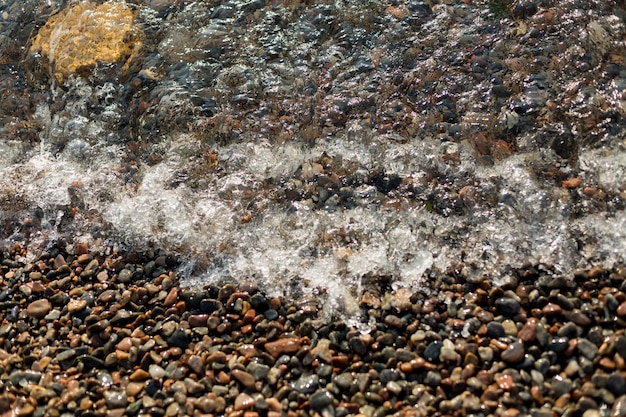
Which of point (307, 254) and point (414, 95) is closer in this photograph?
point (307, 254)

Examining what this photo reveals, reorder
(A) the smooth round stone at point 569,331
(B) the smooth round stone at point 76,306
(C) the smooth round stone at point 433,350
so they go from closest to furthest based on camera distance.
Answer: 1. (A) the smooth round stone at point 569,331
2. (C) the smooth round stone at point 433,350
3. (B) the smooth round stone at point 76,306

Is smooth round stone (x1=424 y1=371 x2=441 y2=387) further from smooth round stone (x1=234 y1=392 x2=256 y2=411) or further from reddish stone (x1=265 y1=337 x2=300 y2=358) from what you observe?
smooth round stone (x1=234 y1=392 x2=256 y2=411)

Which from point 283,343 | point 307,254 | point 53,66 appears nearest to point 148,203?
point 307,254

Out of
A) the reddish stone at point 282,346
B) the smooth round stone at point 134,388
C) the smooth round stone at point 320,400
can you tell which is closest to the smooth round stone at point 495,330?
the smooth round stone at point 320,400

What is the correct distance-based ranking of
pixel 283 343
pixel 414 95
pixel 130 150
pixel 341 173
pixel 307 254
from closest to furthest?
pixel 283 343
pixel 307 254
pixel 341 173
pixel 414 95
pixel 130 150

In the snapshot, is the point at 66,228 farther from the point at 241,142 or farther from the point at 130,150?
the point at 241,142

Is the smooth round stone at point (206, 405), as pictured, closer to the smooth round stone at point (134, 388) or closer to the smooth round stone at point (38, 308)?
the smooth round stone at point (134, 388)
